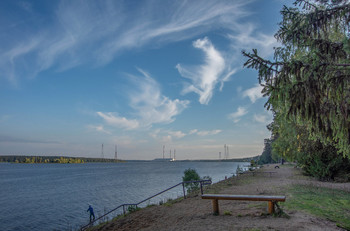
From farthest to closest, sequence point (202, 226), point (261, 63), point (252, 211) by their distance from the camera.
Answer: point (252, 211) → point (202, 226) → point (261, 63)

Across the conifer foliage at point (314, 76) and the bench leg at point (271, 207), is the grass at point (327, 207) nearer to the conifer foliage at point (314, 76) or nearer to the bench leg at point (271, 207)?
the bench leg at point (271, 207)

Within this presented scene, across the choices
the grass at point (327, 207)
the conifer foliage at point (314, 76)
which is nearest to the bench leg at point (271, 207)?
the grass at point (327, 207)

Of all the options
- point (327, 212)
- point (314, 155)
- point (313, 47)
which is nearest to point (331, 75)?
point (313, 47)

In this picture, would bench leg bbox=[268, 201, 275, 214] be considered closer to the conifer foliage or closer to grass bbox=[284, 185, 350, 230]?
grass bbox=[284, 185, 350, 230]

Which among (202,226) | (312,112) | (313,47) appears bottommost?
(202,226)

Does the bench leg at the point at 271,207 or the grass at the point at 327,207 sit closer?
the grass at the point at 327,207

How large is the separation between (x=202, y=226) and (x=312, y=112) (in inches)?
172

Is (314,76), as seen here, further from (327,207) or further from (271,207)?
(327,207)

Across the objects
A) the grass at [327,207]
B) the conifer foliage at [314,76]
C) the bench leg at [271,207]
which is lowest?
the grass at [327,207]

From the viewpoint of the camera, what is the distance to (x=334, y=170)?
19.1 metres

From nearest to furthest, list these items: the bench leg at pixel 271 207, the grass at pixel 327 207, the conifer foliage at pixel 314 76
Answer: the conifer foliage at pixel 314 76
the grass at pixel 327 207
the bench leg at pixel 271 207

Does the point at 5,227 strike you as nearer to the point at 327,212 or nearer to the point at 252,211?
the point at 252,211

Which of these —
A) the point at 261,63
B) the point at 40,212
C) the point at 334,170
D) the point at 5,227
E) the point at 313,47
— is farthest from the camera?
the point at 40,212

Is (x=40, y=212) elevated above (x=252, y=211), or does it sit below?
below
